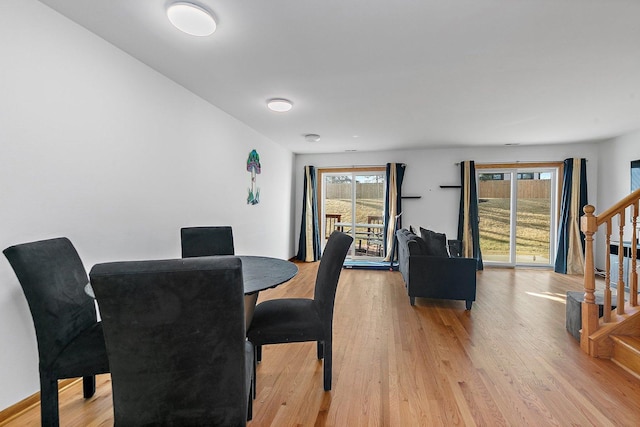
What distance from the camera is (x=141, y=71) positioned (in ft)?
8.52

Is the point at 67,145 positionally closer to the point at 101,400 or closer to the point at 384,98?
the point at 101,400

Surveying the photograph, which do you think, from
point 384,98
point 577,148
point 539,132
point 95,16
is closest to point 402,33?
point 384,98

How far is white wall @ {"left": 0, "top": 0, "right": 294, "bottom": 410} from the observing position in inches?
67.5

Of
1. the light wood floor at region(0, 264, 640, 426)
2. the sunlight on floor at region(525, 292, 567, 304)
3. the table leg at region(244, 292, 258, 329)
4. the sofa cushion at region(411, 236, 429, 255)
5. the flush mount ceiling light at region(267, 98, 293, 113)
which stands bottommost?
the light wood floor at region(0, 264, 640, 426)

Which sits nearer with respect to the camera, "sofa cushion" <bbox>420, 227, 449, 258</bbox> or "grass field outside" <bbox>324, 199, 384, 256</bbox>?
"sofa cushion" <bbox>420, 227, 449, 258</bbox>

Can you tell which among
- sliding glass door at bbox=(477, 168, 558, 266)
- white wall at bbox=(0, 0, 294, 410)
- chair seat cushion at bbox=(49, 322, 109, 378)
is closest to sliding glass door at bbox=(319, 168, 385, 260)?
sliding glass door at bbox=(477, 168, 558, 266)

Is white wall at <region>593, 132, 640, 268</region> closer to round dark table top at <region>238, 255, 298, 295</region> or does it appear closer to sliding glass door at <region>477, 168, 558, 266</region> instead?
sliding glass door at <region>477, 168, 558, 266</region>

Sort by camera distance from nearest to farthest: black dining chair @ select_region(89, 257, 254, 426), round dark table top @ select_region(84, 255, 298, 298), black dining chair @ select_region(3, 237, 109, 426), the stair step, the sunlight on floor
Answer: black dining chair @ select_region(89, 257, 254, 426) → black dining chair @ select_region(3, 237, 109, 426) → round dark table top @ select_region(84, 255, 298, 298) → the stair step → the sunlight on floor

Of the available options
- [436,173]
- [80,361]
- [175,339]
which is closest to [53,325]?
[80,361]

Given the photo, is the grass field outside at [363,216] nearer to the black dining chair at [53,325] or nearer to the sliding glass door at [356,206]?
the sliding glass door at [356,206]

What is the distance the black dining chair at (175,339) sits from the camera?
0.99m

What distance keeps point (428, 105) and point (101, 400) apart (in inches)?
157

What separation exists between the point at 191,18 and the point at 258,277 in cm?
165

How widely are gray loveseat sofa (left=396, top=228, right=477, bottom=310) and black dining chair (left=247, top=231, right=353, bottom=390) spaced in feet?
6.50
